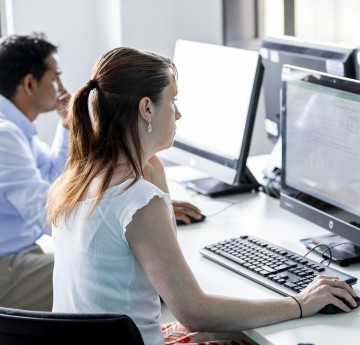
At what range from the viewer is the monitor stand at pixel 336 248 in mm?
1730

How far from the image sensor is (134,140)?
146cm

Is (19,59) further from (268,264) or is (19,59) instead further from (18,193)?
(268,264)

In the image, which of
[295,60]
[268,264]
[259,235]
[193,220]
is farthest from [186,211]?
[295,60]

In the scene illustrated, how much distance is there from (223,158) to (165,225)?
92 centimetres

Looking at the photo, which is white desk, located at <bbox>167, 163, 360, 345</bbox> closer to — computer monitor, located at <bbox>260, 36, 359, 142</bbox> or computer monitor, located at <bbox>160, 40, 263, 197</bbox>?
computer monitor, located at <bbox>160, 40, 263, 197</bbox>

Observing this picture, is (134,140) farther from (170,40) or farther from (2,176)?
(170,40)

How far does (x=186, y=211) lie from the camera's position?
2117mm

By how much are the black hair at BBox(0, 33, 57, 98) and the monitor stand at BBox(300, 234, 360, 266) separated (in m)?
1.26

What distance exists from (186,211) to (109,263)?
2.40 ft

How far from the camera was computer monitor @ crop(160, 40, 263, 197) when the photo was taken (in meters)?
2.14

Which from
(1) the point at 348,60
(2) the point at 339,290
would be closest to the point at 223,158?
(1) the point at 348,60

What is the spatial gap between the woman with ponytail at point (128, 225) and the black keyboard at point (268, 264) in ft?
0.29

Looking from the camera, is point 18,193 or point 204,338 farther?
point 18,193

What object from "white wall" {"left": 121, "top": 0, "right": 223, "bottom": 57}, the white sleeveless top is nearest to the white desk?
the white sleeveless top
